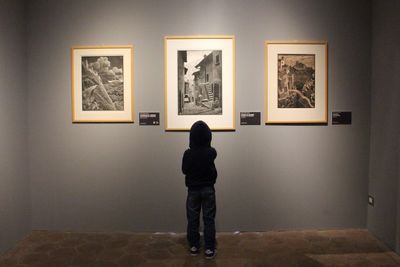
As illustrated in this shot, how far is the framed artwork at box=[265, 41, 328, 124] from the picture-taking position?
4.10 m

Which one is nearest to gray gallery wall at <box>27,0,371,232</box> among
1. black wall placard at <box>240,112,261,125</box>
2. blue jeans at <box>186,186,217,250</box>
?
black wall placard at <box>240,112,261,125</box>

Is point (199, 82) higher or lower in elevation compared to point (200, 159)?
higher

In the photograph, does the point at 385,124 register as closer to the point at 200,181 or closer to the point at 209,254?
the point at 200,181

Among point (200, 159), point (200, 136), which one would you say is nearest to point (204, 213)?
point (200, 159)

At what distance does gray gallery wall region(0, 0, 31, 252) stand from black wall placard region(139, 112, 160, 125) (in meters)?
1.56

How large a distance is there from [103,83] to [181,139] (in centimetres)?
131

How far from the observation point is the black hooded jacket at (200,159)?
339cm

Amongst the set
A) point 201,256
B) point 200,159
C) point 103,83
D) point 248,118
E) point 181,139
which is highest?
point 103,83

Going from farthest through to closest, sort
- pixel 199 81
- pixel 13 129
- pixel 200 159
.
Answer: pixel 199 81 < pixel 13 129 < pixel 200 159

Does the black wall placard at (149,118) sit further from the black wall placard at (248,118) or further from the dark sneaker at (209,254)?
the dark sneaker at (209,254)

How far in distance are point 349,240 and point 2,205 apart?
4.28 metres

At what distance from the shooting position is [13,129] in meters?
3.81

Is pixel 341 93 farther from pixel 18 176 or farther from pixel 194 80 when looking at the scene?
pixel 18 176

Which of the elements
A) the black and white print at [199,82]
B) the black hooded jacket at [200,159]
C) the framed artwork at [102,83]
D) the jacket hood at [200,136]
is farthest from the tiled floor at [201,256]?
the black and white print at [199,82]
